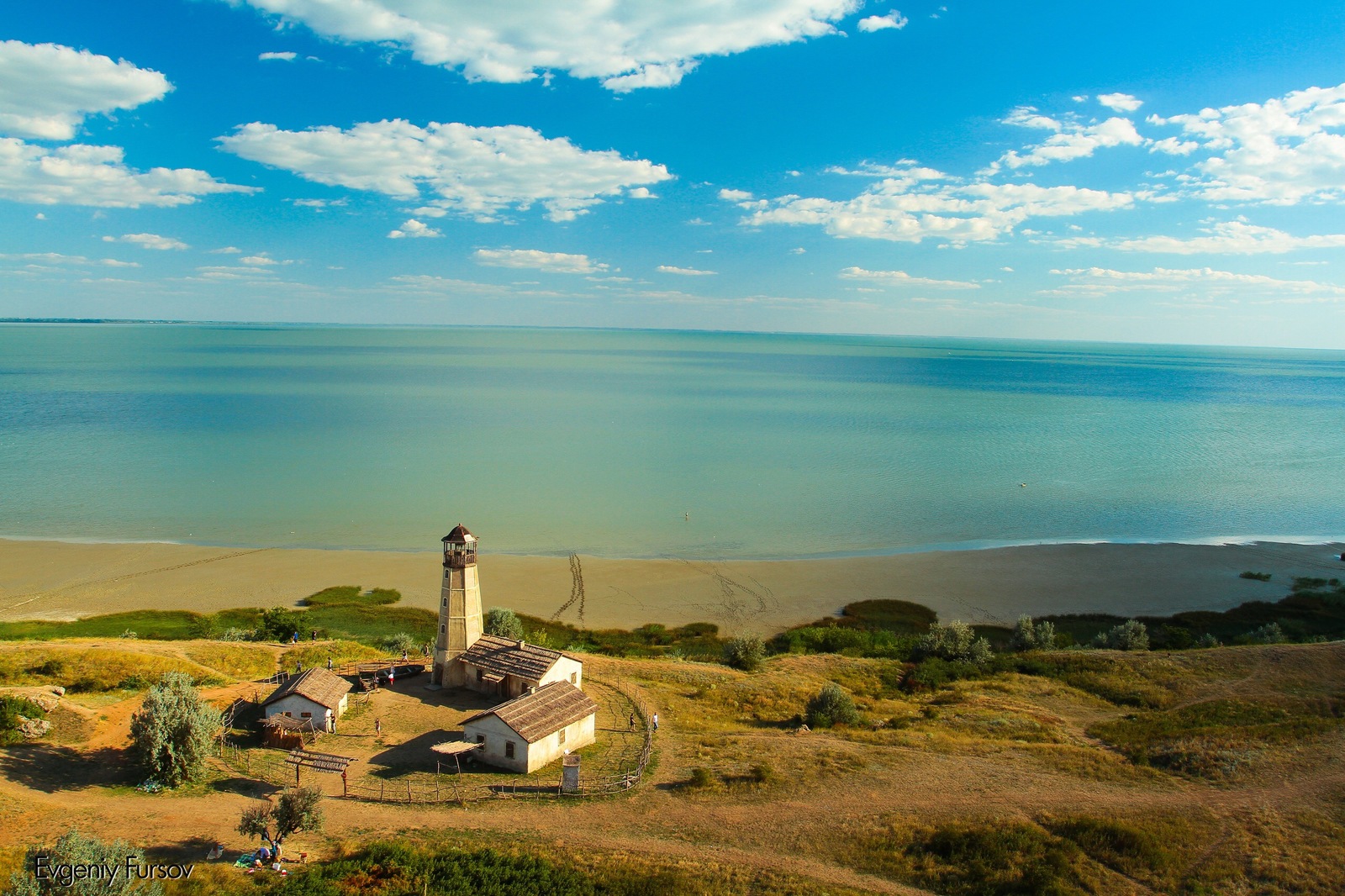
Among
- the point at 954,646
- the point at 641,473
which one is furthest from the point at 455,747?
the point at 641,473

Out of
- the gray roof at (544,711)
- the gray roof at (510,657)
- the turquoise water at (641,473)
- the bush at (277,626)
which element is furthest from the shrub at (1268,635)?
the bush at (277,626)

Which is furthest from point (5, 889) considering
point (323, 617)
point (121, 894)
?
point (323, 617)

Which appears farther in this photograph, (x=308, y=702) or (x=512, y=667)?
(x=512, y=667)

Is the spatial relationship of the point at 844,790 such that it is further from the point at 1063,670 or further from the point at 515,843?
the point at 1063,670

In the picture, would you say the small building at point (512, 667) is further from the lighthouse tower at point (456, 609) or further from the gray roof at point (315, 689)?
the gray roof at point (315, 689)

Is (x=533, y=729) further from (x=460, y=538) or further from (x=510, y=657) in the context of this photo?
(x=460, y=538)

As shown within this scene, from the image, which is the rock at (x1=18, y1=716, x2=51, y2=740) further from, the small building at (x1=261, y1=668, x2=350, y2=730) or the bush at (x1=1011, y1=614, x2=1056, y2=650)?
the bush at (x1=1011, y1=614, x2=1056, y2=650)
